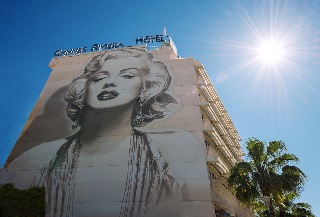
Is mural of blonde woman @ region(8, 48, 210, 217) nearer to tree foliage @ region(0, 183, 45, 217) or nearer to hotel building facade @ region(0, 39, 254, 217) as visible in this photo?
hotel building facade @ region(0, 39, 254, 217)

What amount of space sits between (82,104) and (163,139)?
1289 centimetres

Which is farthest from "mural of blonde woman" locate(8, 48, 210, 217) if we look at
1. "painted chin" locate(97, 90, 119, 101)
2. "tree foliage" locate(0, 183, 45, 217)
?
"tree foliage" locate(0, 183, 45, 217)

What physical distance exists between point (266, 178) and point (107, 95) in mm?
22281

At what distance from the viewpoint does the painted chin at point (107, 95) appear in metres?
37.4

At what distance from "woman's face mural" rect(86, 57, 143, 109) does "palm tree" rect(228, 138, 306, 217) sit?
1640 centimetres

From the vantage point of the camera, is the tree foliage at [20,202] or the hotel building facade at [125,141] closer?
the tree foliage at [20,202]

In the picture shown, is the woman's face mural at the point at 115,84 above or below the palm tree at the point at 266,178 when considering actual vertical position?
above

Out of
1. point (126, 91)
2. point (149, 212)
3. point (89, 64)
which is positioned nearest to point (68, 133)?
point (126, 91)

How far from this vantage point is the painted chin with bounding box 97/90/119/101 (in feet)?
123

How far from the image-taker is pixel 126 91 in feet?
123

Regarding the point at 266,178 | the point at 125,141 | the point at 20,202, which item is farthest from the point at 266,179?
the point at 20,202

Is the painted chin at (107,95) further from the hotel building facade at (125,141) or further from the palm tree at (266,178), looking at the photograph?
the palm tree at (266,178)

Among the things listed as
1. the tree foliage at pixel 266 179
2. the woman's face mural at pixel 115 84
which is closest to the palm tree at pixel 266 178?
the tree foliage at pixel 266 179

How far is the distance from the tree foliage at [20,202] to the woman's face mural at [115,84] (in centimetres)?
1385
